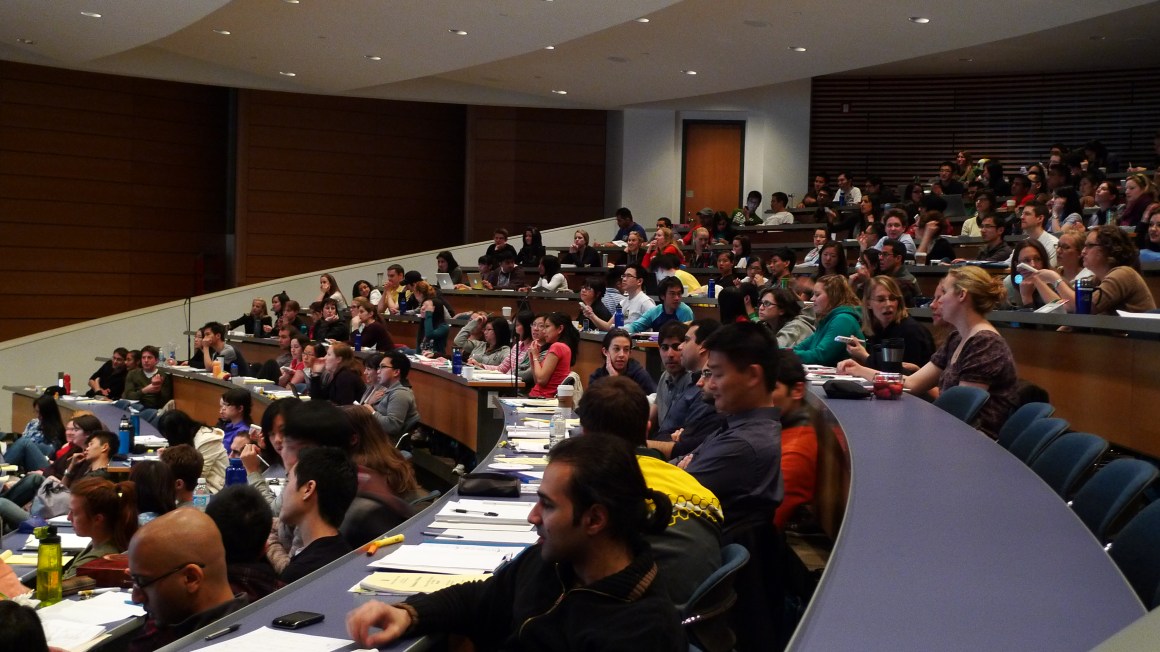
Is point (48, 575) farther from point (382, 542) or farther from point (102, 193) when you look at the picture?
point (102, 193)

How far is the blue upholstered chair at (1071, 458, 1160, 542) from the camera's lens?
2396 mm

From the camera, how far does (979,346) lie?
13.5 feet

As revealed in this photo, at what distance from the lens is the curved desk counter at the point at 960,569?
1.55m

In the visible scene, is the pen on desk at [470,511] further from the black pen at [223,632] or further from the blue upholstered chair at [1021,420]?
the blue upholstered chair at [1021,420]

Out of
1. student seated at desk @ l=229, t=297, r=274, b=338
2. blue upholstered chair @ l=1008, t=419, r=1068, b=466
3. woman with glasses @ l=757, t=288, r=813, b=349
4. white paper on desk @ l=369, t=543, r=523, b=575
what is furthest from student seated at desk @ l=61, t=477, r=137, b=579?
student seated at desk @ l=229, t=297, r=274, b=338

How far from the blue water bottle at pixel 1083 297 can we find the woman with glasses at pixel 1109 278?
0.03 meters

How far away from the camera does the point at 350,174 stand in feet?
54.9

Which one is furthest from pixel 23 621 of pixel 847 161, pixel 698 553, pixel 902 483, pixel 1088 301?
pixel 847 161

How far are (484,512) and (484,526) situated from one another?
0.11 meters

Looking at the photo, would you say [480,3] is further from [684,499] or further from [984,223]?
[684,499]

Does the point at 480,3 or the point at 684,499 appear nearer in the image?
the point at 684,499

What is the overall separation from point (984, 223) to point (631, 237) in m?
4.65

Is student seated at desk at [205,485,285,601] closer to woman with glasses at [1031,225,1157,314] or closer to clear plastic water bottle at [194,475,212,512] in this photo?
clear plastic water bottle at [194,475,212,512]

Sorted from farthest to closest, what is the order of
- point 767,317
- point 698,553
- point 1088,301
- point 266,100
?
point 266,100, point 767,317, point 1088,301, point 698,553
